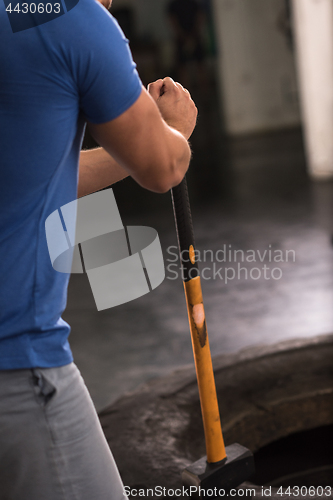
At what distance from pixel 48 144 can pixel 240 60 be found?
24.2ft

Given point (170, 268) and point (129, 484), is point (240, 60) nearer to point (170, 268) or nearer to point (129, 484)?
point (170, 268)

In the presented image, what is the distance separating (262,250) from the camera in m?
3.24

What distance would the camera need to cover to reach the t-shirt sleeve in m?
0.56

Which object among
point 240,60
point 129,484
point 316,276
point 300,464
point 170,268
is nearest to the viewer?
point 129,484

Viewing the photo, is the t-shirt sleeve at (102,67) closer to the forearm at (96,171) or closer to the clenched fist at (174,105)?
the clenched fist at (174,105)

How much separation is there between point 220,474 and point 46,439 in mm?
411

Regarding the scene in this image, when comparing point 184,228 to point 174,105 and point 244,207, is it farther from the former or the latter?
point 244,207

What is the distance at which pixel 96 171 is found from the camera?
2.86 ft

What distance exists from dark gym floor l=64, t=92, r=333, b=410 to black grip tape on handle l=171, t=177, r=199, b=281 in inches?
46.9

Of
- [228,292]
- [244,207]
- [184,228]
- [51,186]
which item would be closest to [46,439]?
[51,186]

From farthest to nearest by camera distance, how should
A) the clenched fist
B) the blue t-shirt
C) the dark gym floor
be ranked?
1. the dark gym floor
2. the clenched fist
3. the blue t-shirt

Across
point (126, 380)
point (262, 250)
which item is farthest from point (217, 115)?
point (126, 380)

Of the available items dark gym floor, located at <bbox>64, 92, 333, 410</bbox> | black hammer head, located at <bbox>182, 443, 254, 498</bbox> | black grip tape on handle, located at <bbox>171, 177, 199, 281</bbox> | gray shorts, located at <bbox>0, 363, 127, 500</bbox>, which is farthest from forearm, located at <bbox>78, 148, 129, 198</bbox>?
dark gym floor, located at <bbox>64, 92, 333, 410</bbox>

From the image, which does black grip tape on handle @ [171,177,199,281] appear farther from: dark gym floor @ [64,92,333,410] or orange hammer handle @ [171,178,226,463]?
dark gym floor @ [64,92,333,410]
